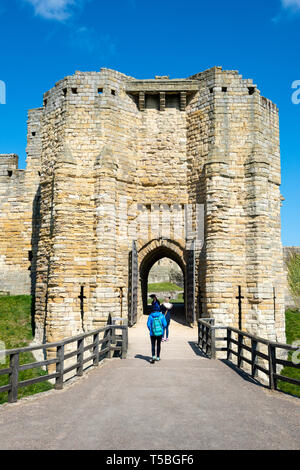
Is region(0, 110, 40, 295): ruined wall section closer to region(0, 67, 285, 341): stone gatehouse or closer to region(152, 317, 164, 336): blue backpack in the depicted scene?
region(0, 67, 285, 341): stone gatehouse

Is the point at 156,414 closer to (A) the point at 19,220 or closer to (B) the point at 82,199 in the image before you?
(B) the point at 82,199

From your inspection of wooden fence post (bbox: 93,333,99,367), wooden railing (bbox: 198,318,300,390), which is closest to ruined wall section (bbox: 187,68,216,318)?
wooden railing (bbox: 198,318,300,390)

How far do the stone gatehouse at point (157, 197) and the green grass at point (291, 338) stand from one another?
135cm

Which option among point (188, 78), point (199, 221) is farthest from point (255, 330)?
point (188, 78)

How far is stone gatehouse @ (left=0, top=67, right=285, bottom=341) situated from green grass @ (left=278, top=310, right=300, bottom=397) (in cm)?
135

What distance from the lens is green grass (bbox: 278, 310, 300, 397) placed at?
13.7m

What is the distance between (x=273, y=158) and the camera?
51.5 ft

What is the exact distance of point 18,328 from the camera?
15.2 metres

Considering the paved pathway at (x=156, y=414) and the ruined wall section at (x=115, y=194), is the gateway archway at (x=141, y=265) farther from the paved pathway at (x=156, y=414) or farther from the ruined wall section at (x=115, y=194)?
the paved pathway at (x=156, y=414)

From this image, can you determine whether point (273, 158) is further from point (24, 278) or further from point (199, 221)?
point (24, 278)

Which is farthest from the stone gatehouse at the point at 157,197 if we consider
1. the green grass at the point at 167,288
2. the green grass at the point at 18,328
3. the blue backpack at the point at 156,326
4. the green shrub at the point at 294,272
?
the green grass at the point at 167,288

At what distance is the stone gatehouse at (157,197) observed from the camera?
13.8m
